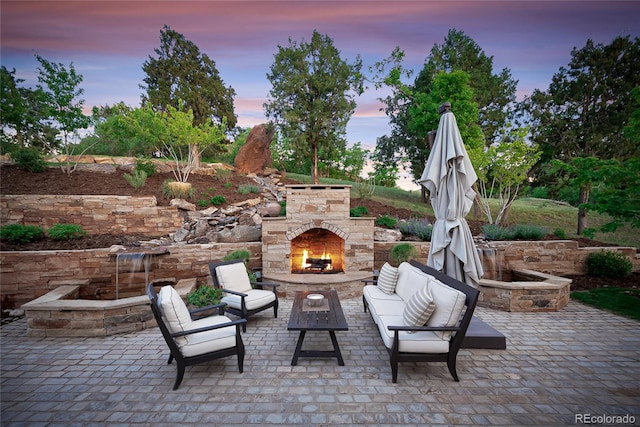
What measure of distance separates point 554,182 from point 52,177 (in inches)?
909

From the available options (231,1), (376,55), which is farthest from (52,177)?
(376,55)

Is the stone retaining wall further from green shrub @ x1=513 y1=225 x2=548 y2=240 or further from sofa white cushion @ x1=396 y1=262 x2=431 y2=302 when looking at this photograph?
green shrub @ x1=513 y1=225 x2=548 y2=240

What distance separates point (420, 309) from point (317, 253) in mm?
5162

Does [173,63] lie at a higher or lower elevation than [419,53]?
higher

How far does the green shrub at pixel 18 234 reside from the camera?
23.4ft

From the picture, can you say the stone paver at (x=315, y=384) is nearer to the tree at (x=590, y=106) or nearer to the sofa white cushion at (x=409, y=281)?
the sofa white cushion at (x=409, y=281)

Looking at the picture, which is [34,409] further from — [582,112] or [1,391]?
[582,112]

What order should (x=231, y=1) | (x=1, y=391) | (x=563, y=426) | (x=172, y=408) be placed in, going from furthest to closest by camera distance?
1. (x=231, y=1)
2. (x=1, y=391)
3. (x=172, y=408)
4. (x=563, y=426)

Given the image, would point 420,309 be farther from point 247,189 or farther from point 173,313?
point 247,189

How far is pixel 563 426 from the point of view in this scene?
260cm

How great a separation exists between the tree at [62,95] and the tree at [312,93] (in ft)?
26.9

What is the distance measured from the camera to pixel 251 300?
4992 mm

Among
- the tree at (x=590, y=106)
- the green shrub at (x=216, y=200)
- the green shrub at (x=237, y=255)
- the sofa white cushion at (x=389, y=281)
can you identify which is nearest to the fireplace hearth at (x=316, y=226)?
the green shrub at (x=237, y=255)

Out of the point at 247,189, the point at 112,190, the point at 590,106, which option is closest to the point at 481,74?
the point at 590,106
